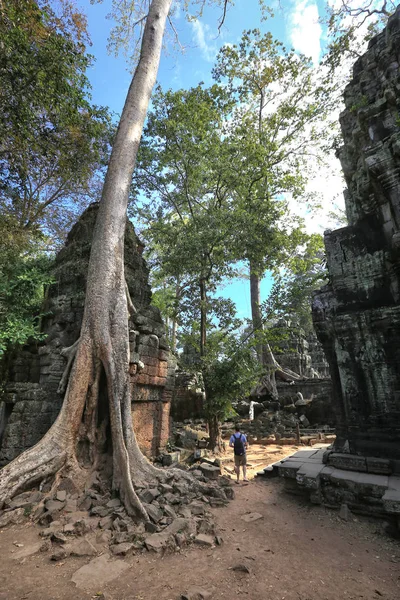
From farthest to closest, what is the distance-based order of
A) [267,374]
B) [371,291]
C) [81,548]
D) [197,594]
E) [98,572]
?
[267,374] → [371,291] → [81,548] → [98,572] → [197,594]

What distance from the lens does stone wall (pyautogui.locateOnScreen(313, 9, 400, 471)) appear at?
14.4 ft

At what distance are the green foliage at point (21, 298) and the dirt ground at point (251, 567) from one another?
119 inches

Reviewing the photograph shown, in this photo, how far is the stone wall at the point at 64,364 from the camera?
4871 mm

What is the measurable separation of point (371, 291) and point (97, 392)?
436cm

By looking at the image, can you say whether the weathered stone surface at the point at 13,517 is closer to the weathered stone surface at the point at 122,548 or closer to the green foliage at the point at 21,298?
the weathered stone surface at the point at 122,548

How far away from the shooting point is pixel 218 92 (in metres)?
11.0

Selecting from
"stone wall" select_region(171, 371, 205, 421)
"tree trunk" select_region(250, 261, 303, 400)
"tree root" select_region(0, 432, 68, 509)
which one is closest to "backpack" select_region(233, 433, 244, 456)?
"tree root" select_region(0, 432, 68, 509)

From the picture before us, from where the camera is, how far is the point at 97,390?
4.50 metres

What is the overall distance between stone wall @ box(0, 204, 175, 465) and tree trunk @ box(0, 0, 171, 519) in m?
0.89

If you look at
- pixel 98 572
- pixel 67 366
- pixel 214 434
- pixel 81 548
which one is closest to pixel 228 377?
pixel 214 434

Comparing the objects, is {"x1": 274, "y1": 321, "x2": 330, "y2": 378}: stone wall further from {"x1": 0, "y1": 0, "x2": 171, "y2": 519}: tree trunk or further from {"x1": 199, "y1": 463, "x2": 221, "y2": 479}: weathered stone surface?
{"x1": 0, "y1": 0, "x2": 171, "y2": 519}: tree trunk

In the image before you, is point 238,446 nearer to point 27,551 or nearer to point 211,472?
point 211,472

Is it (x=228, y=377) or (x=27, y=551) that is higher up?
(x=228, y=377)

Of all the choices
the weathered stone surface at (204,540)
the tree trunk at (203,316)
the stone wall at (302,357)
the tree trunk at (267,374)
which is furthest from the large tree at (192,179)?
the stone wall at (302,357)
